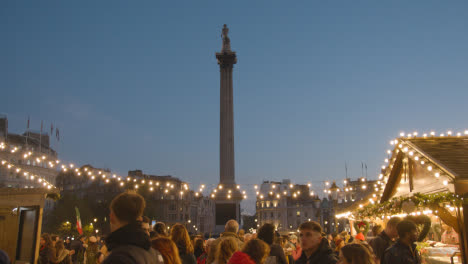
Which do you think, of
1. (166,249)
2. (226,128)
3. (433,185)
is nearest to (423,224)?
(433,185)

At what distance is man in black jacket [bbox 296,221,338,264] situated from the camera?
4.38 metres

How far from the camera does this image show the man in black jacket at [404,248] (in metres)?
5.03

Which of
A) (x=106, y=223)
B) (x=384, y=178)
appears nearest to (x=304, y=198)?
(x=106, y=223)

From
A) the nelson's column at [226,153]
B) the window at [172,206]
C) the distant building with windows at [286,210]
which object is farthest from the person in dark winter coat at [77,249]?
the distant building with windows at [286,210]

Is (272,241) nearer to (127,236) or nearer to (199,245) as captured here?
(199,245)

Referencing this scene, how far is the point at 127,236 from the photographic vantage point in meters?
2.95

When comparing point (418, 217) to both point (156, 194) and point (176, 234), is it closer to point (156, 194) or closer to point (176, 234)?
point (176, 234)

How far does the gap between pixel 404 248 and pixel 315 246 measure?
150 centimetres

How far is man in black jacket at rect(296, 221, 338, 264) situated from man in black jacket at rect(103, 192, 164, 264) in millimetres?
2074

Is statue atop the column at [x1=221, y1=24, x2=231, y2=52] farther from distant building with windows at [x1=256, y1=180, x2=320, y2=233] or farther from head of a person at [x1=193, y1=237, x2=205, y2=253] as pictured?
distant building with windows at [x1=256, y1=180, x2=320, y2=233]

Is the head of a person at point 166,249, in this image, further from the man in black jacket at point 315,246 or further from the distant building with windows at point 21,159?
the distant building with windows at point 21,159

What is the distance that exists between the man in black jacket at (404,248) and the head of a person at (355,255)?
5.69ft

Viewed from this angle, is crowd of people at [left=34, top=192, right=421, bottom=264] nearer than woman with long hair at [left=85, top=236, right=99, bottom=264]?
Yes

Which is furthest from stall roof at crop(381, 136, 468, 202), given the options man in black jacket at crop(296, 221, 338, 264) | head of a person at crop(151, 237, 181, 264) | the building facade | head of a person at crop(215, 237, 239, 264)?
the building facade
